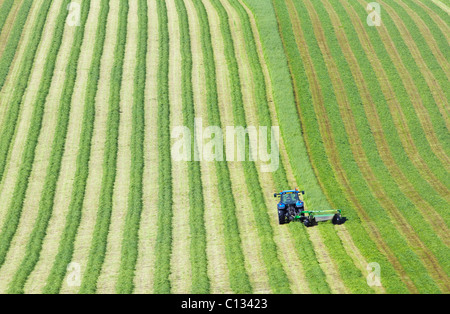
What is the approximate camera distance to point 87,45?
41.4 meters

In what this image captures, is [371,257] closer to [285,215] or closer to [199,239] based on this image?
[285,215]

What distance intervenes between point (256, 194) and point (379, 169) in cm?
851

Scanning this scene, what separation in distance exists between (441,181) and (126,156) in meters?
19.8

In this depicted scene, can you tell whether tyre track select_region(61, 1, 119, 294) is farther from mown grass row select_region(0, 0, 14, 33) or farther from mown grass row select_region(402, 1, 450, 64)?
mown grass row select_region(402, 1, 450, 64)

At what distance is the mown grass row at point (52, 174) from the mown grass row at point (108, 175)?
8.79 feet

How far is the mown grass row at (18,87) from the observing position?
30.7 metres

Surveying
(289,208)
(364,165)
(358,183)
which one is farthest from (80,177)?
(364,165)

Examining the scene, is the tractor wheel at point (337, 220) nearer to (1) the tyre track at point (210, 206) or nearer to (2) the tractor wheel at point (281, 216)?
(2) the tractor wheel at point (281, 216)

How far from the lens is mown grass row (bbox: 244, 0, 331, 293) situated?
68.1 ft

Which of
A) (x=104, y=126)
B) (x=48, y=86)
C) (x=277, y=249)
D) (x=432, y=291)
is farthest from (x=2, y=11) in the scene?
(x=432, y=291)

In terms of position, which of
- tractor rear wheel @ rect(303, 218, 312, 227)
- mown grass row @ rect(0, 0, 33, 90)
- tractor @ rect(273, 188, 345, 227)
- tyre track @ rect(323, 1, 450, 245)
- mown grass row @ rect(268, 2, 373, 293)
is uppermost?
mown grass row @ rect(0, 0, 33, 90)

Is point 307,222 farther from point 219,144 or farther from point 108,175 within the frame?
point 108,175

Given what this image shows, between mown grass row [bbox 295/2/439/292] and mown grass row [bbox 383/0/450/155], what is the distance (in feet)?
22.7

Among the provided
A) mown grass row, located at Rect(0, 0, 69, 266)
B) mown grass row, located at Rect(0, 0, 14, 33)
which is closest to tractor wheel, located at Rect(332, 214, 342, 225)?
mown grass row, located at Rect(0, 0, 69, 266)
